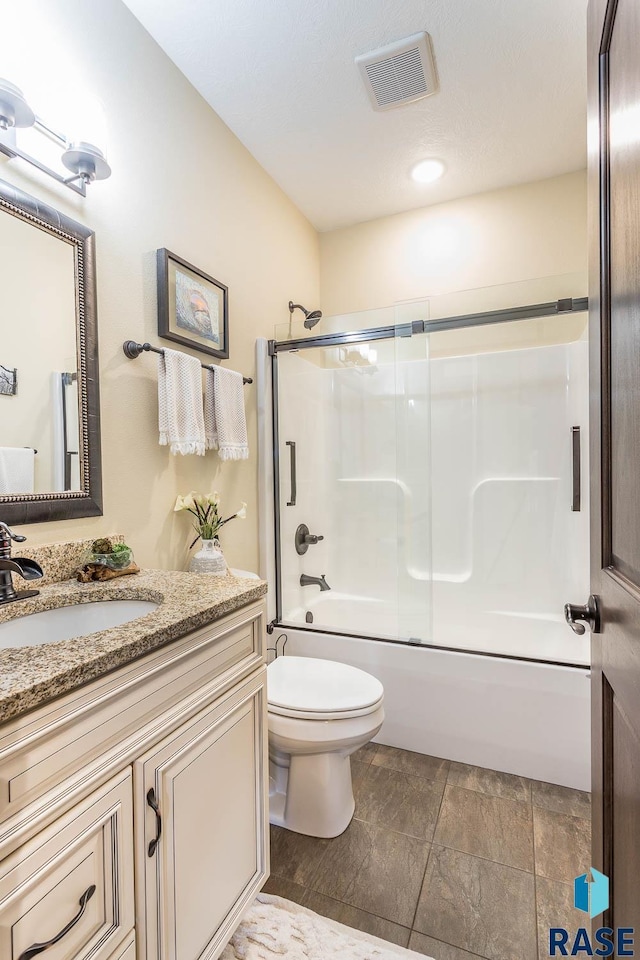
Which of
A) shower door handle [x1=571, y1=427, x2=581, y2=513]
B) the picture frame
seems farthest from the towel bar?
shower door handle [x1=571, y1=427, x2=581, y2=513]

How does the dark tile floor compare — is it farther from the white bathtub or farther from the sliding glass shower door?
the sliding glass shower door

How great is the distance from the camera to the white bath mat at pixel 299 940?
1.16m

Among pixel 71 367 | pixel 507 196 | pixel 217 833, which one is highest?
pixel 507 196

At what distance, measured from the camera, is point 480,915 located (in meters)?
1.26

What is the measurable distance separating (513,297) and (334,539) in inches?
60.6

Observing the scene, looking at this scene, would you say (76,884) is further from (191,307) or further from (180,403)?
(191,307)

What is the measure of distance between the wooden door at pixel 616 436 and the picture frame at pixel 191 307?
4.19 ft

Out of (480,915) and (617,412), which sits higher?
(617,412)

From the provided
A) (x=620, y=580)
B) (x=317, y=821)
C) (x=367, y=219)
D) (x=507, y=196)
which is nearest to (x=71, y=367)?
(x=620, y=580)

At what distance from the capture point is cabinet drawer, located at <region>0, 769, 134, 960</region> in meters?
0.61

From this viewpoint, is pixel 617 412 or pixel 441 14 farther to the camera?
pixel 441 14

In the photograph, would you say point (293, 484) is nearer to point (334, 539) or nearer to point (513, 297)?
point (334, 539)

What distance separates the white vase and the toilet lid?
0.44m

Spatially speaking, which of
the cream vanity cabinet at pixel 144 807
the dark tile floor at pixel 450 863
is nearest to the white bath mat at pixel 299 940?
the dark tile floor at pixel 450 863
